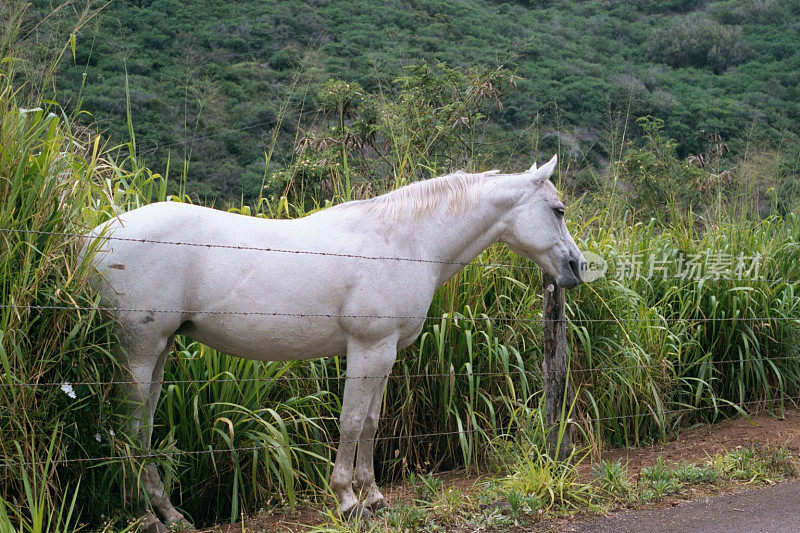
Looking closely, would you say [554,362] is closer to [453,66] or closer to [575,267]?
[575,267]

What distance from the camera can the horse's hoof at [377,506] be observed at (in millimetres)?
3455

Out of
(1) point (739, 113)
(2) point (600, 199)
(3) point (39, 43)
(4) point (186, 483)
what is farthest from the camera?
(1) point (739, 113)

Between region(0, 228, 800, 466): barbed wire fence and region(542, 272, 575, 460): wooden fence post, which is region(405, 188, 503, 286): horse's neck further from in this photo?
region(542, 272, 575, 460): wooden fence post

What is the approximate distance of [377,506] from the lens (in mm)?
3480

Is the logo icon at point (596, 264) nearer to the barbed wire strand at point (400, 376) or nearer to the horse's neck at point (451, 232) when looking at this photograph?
the barbed wire strand at point (400, 376)

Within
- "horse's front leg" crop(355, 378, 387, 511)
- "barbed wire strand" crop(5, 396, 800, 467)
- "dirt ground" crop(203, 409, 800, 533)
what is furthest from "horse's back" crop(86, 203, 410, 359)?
"dirt ground" crop(203, 409, 800, 533)

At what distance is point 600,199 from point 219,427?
13.2 ft

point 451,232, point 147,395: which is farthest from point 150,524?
point 451,232

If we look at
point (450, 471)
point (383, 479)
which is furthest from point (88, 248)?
point (450, 471)

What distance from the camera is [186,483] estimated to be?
371 centimetres

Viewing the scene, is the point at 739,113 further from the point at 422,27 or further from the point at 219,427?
the point at 219,427

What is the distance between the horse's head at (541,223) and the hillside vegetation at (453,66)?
201cm

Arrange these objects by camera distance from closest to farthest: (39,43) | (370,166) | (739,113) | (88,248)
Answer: (88,248) → (39,43) → (370,166) → (739,113)

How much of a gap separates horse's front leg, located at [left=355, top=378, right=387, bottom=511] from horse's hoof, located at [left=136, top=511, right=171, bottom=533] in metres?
0.95
